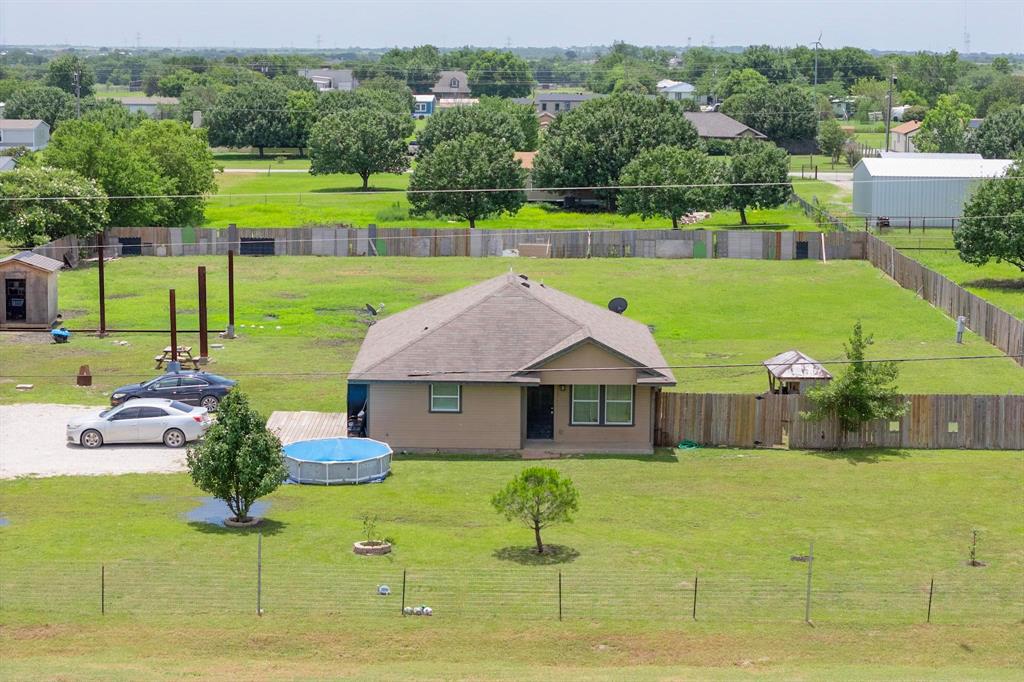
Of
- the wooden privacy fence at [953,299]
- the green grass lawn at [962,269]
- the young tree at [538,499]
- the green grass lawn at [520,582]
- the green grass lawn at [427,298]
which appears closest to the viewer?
the green grass lawn at [520,582]

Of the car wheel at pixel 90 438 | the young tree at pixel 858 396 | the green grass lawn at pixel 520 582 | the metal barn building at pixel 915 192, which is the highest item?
the metal barn building at pixel 915 192

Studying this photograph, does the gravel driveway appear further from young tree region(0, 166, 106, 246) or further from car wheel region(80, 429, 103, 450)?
young tree region(0, 166, 106, 246)

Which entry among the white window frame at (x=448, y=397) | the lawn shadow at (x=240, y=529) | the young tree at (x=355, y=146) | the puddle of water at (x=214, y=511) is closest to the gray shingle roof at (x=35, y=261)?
the white window frame at (x=448, y=397)

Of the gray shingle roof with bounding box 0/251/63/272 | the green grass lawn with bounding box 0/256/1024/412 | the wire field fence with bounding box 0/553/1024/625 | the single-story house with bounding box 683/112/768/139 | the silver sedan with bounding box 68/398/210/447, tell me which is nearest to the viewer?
the wire field fence with bounding box 0/553/1024/625

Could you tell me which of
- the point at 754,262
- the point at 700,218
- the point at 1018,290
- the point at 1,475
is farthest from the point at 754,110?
the point at 1,475

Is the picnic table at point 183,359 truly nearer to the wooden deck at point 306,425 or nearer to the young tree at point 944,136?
the wooden deck at point 306,425

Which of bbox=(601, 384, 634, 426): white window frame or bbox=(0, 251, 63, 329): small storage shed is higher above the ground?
bbox=(0, 251, 63, 329): small storage shed

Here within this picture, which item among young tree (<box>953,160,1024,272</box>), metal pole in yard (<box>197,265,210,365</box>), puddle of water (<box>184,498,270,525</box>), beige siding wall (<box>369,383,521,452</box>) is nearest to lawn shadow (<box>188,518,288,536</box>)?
puddle of water (<box>184,498,270,525</box>)

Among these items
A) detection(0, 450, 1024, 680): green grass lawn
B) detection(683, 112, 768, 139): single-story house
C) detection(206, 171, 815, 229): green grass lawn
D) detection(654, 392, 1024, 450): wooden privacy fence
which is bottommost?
detection(0, 450, 1024, 680): green grass lawn
